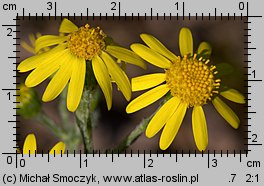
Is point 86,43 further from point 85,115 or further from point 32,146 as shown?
point 32,146

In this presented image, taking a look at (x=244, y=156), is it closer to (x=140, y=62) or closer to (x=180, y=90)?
(x=180, y=90)

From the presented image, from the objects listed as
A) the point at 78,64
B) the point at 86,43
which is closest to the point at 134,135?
the point at 78,64

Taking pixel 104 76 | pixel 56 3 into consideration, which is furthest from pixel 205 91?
pixel 56 3

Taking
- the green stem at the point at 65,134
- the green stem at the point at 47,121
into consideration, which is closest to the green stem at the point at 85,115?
the green stem at the point at 65,134

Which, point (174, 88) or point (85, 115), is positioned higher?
point (174, 88)

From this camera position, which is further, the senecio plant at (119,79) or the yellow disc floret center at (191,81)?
the yellow disc floret center at (191,81)

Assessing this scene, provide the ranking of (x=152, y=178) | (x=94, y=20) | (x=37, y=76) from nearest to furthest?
(x=37, y=76), (x=152, y=178), (x=94, y=20)

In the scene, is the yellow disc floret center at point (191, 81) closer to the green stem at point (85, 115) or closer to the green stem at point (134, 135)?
the green stem at point (134, 135)
